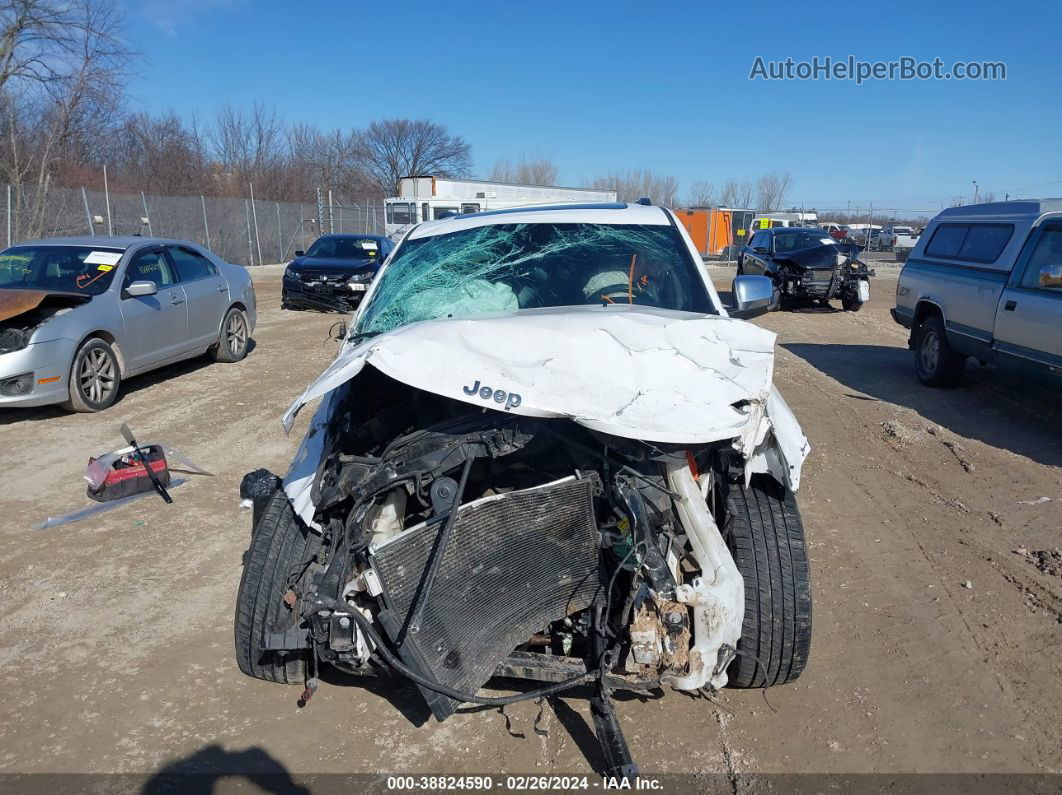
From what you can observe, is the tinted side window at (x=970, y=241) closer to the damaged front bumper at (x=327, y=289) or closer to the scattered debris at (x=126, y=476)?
the scattered debris at (x=126, y=476)

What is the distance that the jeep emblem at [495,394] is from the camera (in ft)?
8.84

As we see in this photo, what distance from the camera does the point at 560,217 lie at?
4.54m

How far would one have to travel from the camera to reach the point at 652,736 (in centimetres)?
296

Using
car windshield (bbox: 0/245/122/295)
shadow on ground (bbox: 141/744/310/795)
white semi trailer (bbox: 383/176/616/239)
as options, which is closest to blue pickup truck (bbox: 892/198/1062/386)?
shadow on ground (bbox: 141/744/310/795)

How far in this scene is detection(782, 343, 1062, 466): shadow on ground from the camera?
271 inches

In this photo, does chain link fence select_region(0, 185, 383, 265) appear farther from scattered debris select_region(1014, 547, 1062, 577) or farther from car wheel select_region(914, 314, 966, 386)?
scattered debris select_region(1014, 547, 1062, 577)

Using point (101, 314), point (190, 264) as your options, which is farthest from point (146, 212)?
point (101, 314)

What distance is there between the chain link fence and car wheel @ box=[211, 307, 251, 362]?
1031cm

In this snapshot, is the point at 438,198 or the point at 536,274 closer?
the point at 536,274

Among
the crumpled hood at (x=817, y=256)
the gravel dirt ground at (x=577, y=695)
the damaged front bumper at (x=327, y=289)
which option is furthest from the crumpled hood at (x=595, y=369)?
the crumpled hood at (x=817, y=256)

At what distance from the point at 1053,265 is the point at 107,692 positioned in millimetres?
7833

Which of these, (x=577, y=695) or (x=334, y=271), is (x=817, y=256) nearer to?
(x=334, y=271)

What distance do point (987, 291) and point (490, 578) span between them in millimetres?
6997

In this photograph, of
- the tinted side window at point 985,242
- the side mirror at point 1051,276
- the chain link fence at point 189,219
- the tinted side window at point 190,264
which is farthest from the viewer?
the chain link fence at point 189,219
